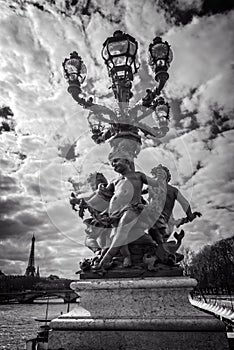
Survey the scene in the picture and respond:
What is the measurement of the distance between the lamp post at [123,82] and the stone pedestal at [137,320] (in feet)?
9.18

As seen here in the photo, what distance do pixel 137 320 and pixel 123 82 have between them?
465 cm

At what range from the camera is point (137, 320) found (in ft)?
15.0

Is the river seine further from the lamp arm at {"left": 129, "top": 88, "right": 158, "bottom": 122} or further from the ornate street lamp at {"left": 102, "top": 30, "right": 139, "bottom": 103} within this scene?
the ornate street lamp at {"left": 102, "top": 30, "right": 139, "bottom": 103}

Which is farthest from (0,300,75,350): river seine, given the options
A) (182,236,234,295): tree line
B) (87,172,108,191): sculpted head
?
(182,236,234,295): tree line

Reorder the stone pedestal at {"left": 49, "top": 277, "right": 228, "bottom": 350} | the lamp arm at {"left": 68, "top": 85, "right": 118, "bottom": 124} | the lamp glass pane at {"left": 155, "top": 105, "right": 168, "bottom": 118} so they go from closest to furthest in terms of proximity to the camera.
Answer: the stone pedestal at {"left": 49, "top": 277, "right": 228, "bottom": 350}, the lamp arm at {"left": 68, "top": 85, "right": 118, "bottom": 124}, the lamp glass pane at {"left": 155, "top": 105, "right": 168, "bottom": 118}

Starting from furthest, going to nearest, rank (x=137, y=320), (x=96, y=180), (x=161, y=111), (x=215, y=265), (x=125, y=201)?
1. (x=215, y=265)
2. (x=161, y=111)
3. (x=96, y=180)
4. (x=125, y=201)
5. (x=137, y=320)

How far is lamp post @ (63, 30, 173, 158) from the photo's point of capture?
262 inches

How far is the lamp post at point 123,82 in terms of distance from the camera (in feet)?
21.8

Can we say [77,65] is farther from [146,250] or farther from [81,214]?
[146,250]

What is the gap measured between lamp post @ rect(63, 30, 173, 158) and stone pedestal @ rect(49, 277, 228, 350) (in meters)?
2.80

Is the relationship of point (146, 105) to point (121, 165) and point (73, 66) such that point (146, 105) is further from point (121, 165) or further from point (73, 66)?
point (73, 66)

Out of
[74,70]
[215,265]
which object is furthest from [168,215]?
[215,265]

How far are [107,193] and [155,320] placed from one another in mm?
2716

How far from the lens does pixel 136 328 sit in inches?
178
